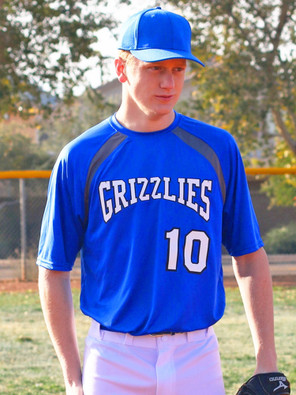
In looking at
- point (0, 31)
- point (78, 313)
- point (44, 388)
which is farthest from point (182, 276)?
point (0, 31)

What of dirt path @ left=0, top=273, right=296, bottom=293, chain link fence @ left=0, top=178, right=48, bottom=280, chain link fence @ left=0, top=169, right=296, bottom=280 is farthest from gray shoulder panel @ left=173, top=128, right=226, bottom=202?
chain link fence @ left=0, top=178, right=48, bottom=280

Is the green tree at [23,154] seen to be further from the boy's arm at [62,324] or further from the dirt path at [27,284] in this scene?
the boy's arm at [62,324]

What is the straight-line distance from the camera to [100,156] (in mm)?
2420

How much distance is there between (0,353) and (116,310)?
18.3 feet

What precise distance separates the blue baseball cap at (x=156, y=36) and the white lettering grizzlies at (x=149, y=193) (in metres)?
0.39

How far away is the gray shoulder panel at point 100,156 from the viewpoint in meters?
2.41

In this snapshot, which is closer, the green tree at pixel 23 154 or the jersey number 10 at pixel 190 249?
the jersey number 10 at pixel 190 249

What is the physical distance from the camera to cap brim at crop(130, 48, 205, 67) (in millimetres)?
2320

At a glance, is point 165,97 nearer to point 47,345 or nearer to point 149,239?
point 149,239

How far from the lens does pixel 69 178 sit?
2410 millimetres

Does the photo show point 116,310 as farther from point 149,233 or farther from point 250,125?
point 250,125

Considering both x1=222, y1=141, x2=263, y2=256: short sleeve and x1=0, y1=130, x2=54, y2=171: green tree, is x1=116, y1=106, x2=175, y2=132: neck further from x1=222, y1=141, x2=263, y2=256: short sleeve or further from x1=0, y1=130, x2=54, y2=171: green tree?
x1=0, y1=130, x2=54, y2=171: green tree

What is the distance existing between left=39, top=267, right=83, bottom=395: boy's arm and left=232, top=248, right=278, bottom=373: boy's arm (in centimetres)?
59

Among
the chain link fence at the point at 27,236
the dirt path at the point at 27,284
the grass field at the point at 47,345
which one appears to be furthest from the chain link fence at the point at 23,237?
the grass field at the point at 47,345
